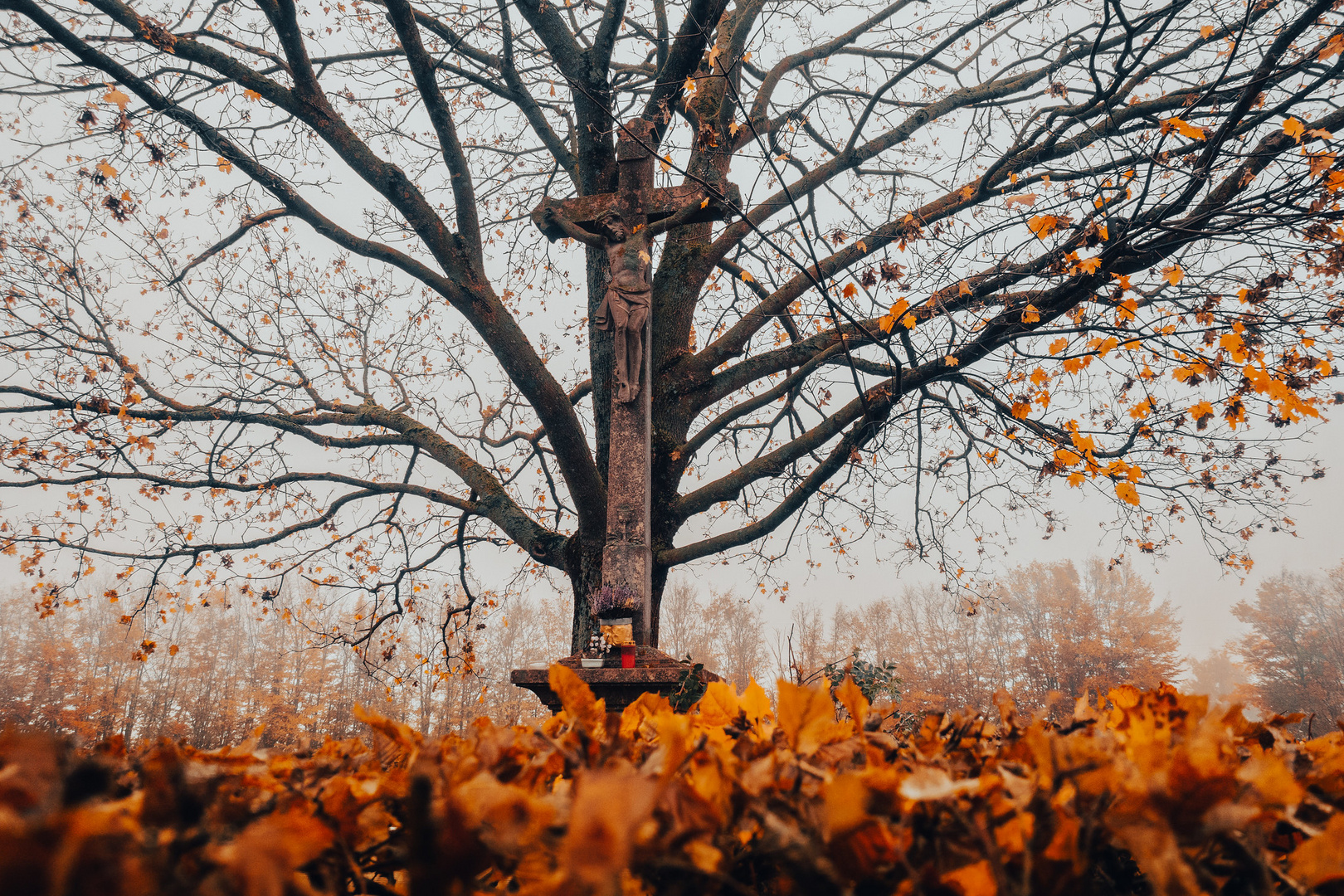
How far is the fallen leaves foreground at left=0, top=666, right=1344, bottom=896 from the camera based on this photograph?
34 centimetres

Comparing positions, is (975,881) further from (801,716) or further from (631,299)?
(631,299)

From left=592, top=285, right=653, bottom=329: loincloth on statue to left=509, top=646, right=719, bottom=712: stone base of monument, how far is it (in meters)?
2.09

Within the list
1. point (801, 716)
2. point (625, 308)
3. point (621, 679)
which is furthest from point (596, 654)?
point (801, 716)

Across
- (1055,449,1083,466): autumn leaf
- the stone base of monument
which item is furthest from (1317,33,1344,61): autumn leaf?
the stone base of monument

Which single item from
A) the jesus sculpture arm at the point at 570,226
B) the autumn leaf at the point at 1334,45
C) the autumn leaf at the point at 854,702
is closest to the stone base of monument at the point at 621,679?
the autumn leaf at the point at 854,702

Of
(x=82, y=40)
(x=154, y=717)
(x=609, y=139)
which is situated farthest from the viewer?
(x=154, y=717)

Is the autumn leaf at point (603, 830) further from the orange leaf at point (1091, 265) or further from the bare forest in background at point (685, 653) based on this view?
the bare forest in background at point (685, 653)

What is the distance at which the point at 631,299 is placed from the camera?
13.7 ft

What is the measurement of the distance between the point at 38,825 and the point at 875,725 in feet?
2.63

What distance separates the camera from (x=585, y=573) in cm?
492

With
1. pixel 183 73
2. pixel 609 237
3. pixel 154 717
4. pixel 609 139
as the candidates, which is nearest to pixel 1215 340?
pixel 609 237

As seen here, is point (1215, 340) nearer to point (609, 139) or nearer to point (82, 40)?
point (609, 139)

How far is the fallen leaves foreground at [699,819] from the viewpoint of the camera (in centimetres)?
34

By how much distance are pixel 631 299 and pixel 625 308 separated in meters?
0.08
